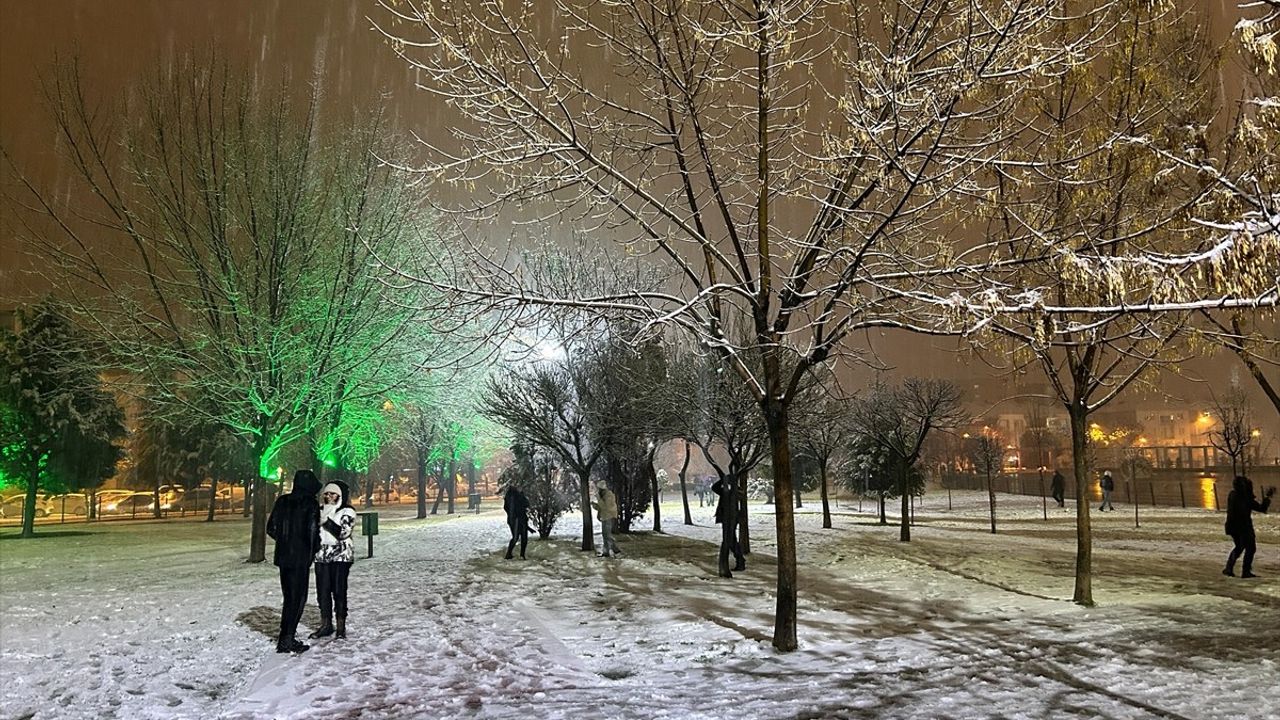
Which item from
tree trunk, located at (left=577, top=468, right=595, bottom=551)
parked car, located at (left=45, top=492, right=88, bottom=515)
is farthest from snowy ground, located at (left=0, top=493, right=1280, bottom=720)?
parked car, located at (left=45, top=492, right=88, bottom=515)

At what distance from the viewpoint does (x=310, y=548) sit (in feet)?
27.3

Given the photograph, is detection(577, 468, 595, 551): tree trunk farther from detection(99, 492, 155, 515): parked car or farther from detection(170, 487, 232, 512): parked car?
detection(99, 492, 155, 515): parked car

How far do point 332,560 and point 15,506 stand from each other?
1826 inches

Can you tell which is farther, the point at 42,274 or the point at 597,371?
the point at 597,371

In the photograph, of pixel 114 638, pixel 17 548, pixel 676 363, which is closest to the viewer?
pixel 114 638

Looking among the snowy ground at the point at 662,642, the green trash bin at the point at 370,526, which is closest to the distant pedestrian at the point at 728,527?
the snowy ground at the point at 662,642

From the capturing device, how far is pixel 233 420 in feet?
60.1

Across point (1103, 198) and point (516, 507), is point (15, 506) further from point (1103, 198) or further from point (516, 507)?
point (1103, 198)

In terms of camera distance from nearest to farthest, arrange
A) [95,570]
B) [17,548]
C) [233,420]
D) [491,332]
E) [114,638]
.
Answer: [491,332] < [114,638] < [95,570] < [233,420] < [17,548]

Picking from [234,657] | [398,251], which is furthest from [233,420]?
Result: [234,657]

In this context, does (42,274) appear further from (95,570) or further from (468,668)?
(468,668)

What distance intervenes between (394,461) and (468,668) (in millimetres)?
51507

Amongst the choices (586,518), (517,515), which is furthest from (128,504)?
(517,515)

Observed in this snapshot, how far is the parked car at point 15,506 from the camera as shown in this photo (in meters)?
39.3
